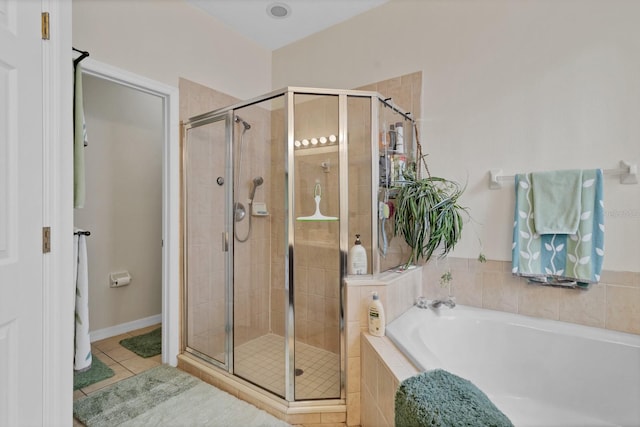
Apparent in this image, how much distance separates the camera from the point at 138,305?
2957 mm

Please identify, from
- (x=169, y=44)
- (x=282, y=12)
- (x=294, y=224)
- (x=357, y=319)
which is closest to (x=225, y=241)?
(x=294, y=224)

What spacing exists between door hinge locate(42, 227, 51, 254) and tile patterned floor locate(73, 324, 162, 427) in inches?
51.7

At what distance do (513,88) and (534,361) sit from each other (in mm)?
1606

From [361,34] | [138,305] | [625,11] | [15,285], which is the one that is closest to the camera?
[15,285]

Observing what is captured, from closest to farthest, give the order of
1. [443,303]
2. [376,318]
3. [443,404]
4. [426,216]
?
[443,404] < [376,318] < [426,216] < [443,303]

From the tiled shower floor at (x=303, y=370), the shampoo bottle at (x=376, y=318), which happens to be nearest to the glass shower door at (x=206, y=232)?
the tiled shower floor at (x=303, y=370)

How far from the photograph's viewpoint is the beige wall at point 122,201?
2.67 meters

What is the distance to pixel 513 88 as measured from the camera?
1874mm

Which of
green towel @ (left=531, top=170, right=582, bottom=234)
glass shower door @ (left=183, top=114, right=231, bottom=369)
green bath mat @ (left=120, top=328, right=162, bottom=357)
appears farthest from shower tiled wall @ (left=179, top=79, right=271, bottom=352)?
green towel @ (left=531, top=170, right=582, bottom=234)

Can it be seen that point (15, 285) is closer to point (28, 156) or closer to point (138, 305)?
point (28, 156)

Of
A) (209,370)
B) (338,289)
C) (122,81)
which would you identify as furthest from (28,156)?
(209,370)

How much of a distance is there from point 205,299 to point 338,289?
43.2 inches

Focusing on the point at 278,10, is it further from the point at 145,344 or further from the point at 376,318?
the point at 145,344

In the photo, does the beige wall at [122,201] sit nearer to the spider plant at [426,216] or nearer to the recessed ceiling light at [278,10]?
the recessed ceiling light at [278,10]
